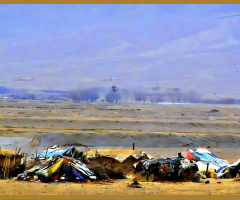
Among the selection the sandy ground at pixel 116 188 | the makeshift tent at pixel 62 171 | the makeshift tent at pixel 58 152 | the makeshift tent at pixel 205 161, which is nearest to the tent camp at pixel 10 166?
the makeshift tent at pixel 62 171

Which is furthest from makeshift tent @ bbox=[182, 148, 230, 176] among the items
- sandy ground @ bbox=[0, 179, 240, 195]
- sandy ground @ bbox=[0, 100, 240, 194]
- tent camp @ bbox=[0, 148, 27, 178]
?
tent camp @ bbox=[0, 148, 27, 178]

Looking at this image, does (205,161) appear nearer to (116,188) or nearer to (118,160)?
(118,160)

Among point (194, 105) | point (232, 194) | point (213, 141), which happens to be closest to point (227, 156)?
point (213, 141)

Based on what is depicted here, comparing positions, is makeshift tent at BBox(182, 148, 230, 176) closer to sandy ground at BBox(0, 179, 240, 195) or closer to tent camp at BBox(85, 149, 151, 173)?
tent camp at BBox(85, 149, 151, 173)

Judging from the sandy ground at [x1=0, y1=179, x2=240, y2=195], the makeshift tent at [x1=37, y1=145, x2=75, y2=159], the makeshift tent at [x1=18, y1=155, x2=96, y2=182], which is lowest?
the sandy ground at [x1=0, y1=179, x2=240, y2=195]

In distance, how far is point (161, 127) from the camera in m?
40.3

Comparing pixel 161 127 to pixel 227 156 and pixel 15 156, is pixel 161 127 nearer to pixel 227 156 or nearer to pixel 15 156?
pixel 227 156

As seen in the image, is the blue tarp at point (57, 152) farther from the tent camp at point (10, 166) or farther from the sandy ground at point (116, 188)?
the sandy ground at point (116, 188)

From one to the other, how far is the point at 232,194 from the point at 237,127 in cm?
2699

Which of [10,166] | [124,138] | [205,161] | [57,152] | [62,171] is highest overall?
[124,138]

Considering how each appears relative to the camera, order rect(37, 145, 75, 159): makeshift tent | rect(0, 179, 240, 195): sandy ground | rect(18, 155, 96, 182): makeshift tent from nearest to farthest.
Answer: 1. rect(0, 179, 240, 195): sandy ground
2. rect(18, 155, 96, 182): makeshift tent
3. rect(37, 145, 75, 159): makeshift tent

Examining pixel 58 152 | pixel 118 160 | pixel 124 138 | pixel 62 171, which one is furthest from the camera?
pixel 124 138

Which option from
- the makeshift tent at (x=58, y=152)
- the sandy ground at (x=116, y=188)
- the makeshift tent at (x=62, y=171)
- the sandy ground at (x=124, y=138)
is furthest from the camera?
the makeshift tent at (x=58, y=152)

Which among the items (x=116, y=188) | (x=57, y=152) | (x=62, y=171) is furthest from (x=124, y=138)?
(x=116, y=188)
